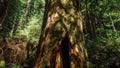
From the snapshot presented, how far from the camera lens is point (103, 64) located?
9.16 metres

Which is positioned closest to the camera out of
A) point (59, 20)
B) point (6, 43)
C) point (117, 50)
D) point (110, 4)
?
point (59, 20)

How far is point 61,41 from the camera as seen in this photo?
11.1 ft

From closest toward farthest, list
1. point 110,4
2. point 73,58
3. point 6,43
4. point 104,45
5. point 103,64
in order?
point 73,58
point 103,64
point 104,45
point 110,4
point 6,43

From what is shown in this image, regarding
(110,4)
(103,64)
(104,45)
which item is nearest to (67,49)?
(103,64)

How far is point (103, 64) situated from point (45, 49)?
20.9ft

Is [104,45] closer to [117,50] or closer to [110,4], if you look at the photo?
[117,50]

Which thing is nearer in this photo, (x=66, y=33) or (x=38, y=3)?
(x=66, y=33)

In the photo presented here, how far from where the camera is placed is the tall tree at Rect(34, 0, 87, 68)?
3.29 meters

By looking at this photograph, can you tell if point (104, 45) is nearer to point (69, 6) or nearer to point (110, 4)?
point (110, 4)

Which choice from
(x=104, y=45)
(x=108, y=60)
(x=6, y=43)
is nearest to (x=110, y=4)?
(x=104, y=45)

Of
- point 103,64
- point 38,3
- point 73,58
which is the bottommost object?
point 103,64

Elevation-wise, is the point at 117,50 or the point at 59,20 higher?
the point at 59,20

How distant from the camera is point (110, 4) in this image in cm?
1361

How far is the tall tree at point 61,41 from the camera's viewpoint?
3286 millimetres
